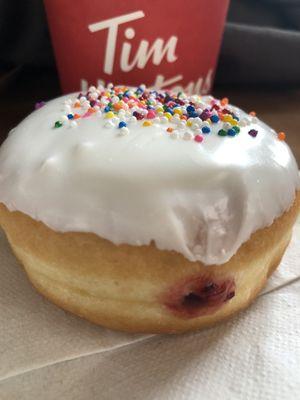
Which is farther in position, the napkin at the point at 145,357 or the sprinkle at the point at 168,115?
the sprinkle at the point at 168,115

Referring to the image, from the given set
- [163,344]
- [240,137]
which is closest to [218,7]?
[240,137]

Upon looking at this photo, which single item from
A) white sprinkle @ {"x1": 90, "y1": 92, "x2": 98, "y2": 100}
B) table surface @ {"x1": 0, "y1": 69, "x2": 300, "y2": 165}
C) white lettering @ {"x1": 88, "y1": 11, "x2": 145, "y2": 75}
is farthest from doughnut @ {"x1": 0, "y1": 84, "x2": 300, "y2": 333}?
table surface @ {"x1": 0, "y1": 69, "x2": 300, "y2": 165}

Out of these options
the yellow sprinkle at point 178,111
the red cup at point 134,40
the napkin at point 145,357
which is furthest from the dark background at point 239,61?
the napkin at point 145,357

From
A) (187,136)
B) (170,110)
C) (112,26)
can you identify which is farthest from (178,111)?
(112,26)

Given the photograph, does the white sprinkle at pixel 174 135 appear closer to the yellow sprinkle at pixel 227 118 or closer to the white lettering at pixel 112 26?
the yellow sprinkle at pixel 227 118

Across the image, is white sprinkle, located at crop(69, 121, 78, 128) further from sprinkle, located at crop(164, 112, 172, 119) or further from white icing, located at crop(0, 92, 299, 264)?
sprinkle, located at crop(164, 112, 172, 119)

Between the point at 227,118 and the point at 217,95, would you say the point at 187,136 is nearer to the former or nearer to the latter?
the point at 227,118

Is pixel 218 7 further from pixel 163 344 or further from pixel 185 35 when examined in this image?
pixel 163 344
